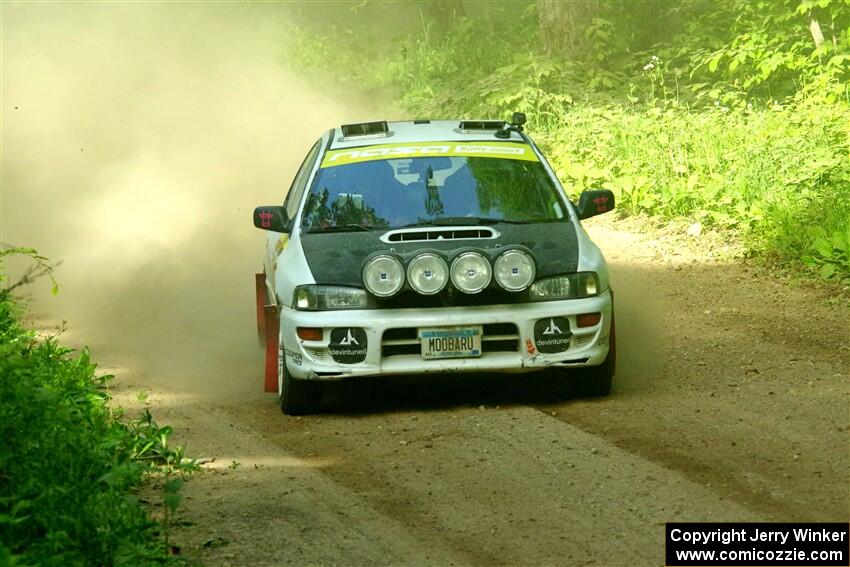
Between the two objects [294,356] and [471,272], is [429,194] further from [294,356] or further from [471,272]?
[294,356]

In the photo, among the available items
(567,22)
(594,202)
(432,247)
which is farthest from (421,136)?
(567,22)

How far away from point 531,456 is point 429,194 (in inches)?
102

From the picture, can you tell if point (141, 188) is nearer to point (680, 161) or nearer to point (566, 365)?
point (680, 161)

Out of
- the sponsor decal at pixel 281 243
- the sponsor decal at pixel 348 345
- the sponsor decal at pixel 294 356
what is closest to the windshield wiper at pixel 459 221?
the sponsor decal at pixel 281 243

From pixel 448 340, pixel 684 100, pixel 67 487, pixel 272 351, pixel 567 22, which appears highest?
pixel 567 22

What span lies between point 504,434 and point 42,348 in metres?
4.09

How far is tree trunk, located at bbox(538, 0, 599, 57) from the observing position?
73.3 feet

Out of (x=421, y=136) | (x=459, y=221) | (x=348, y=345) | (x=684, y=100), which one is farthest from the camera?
(x=684, y=100)

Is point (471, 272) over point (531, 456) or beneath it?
over

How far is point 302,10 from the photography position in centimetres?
3891

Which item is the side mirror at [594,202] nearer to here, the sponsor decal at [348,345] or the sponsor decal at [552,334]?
the sponsor decal at [552,334]

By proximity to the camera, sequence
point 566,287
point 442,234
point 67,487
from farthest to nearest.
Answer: point 442,234
point 566,287
point 67,487

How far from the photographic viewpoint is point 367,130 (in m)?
10.7

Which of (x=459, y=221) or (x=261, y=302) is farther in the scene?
(x=261, y=302)
